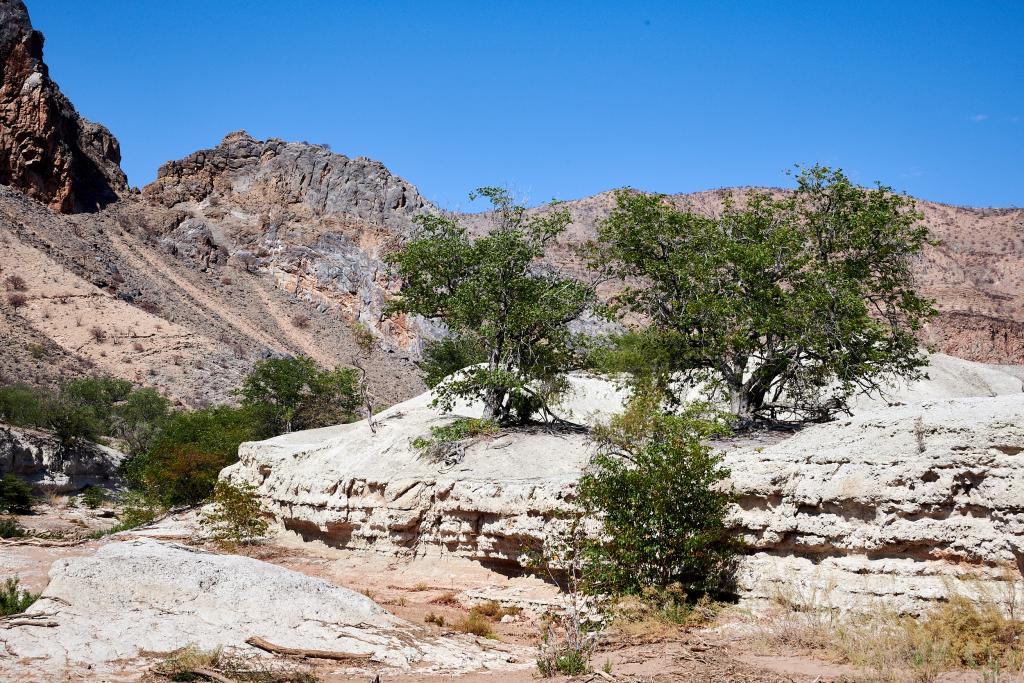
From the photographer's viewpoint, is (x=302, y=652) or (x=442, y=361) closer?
(x=302, y=652)

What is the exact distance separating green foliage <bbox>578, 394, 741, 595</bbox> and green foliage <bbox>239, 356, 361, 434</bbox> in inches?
1114

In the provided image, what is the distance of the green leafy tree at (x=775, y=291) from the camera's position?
1734 cm

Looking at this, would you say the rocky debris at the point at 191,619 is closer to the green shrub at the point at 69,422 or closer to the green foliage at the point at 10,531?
the green foliage at the point at 10,531

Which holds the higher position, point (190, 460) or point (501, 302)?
point (501, 302)

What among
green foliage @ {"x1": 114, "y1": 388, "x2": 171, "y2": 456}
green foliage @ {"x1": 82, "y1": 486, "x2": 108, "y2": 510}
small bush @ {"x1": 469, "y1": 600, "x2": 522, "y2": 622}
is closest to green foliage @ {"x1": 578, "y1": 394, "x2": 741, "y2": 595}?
small bush @ {"x1": 469, "y1": 600, "x2": 522, "y2": 622}

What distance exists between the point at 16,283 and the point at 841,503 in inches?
2355

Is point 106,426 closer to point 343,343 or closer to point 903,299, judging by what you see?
point 343,343

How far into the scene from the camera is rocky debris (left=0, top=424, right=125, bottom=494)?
3158cm

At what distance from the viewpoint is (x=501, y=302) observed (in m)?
19.9

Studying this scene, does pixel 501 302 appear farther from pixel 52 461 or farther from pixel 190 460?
pixel 52 461

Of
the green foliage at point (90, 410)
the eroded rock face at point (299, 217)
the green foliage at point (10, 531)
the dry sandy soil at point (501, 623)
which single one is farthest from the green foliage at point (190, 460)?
the eroded rock face at point (299, 217)

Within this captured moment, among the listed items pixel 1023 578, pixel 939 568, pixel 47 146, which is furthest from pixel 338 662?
pixel 47 146

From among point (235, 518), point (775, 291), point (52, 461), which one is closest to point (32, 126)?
point (52, 461)

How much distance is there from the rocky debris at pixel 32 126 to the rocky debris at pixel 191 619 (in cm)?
7005
